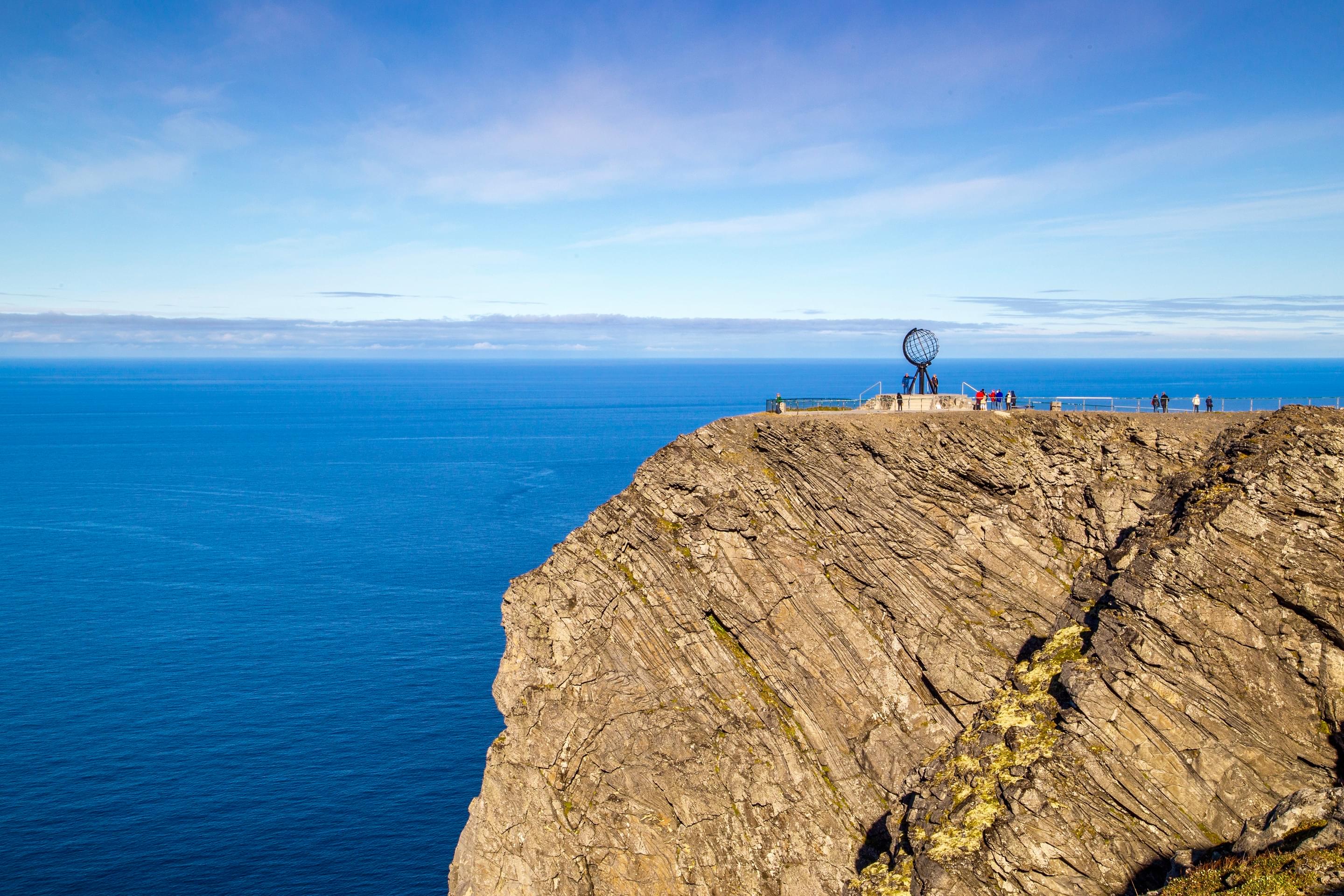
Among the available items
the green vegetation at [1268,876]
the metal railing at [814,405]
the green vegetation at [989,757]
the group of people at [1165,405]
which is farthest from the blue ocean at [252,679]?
the group of people at [1165,405]

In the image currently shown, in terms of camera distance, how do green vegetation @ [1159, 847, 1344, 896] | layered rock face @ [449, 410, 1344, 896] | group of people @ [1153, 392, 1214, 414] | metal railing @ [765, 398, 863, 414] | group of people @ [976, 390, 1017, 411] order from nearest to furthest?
green vegetation @ [1159, 847, 1344, 896] < layered rock face @ [449, 410, 1344, 896] < group of people @ [1153, 392, 1214, 414] < group of people @ [976, 390, 1017, 411] < metal railing @ [765, 398, 863, 414]

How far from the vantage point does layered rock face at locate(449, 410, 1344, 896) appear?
3073cm

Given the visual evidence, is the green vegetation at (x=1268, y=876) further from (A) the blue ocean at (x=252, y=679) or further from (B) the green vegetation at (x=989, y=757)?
(A) the blue ocean at (x=252, y=679)

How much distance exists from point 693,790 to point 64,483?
5706 inches

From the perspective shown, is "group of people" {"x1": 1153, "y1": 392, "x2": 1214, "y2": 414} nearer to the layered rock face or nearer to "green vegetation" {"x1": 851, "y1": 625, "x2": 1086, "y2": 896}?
the layered rock face

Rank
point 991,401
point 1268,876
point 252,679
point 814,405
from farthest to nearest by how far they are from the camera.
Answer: point 252,679 → point 814,405 → point 991,401 → point 1268,876

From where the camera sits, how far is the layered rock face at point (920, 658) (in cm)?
3073

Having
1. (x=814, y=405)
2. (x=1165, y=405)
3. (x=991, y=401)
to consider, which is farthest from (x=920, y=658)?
(x=1165, y=405)

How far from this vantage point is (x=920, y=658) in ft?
124

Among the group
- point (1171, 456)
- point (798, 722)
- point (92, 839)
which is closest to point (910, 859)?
point (798, 722)

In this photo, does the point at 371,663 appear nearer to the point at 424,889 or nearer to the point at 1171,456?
the point at 424,889

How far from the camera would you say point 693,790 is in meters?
37.8

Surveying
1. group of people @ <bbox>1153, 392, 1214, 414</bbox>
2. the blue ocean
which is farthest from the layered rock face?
the blue ocean

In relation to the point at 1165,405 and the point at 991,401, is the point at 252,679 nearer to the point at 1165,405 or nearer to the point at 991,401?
the point at 991,401
